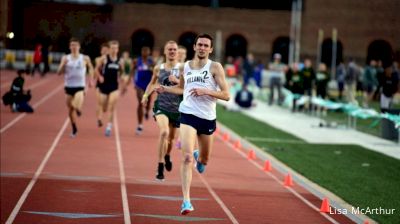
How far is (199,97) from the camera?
1166 centimetres

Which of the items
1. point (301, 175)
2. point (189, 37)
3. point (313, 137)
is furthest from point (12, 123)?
point (189, 37)

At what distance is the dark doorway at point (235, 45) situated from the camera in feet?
236

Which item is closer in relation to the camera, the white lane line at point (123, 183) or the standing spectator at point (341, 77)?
the white lane line at point (123, 183)

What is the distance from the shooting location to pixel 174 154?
19.9m

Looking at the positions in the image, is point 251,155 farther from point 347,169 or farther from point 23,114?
point 23,114

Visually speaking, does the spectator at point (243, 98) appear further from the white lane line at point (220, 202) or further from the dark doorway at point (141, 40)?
the dark doorway at point (141, 40)

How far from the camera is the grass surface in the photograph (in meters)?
14.5

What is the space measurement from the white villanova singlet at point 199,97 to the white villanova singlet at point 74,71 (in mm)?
9662

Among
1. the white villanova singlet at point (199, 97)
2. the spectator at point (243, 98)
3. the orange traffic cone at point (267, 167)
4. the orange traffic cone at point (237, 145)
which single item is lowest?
the spectator at point (243, 98)

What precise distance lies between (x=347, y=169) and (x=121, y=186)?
5540 millimetres

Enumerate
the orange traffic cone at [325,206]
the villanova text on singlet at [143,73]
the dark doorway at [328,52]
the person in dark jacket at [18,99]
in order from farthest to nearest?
the dark doorway at [328,52], the person in dark jacket at [18,99], the villanova text on singlet at [143,73], the orange traffic cone at [325,206]

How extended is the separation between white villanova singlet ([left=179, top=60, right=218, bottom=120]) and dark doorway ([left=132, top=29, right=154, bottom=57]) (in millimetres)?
59097

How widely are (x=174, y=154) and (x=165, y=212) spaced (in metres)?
7.46

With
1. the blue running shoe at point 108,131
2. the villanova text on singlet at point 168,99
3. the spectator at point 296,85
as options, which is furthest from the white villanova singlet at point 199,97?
the spectator at point 296,85
